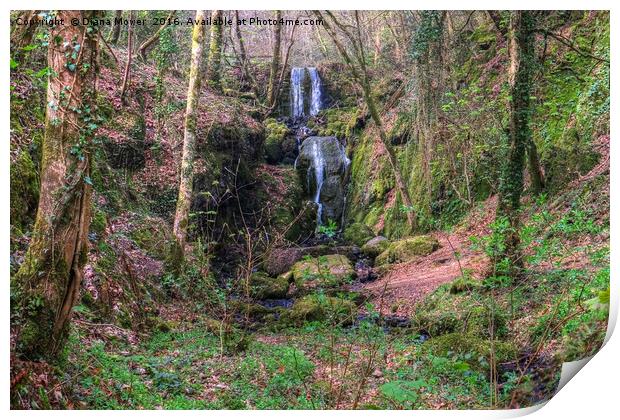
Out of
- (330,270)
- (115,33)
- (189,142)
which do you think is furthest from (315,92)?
(189,142)

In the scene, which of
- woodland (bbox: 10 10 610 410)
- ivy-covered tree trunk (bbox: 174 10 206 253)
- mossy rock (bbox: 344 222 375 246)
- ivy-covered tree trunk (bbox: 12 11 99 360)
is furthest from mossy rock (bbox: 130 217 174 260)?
mossy rock (bbox: 344 222 375 246)

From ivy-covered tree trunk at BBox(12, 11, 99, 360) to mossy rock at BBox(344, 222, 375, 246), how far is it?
28.1ft

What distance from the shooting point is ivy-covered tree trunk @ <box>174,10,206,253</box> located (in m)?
8.11

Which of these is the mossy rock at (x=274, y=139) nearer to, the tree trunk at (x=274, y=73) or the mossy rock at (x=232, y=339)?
the tree trunk at (x=274, y=73)

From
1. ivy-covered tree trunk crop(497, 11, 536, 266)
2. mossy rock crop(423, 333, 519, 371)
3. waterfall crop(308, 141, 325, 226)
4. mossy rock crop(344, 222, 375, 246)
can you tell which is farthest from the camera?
waterfall crop(308, 141, 325, 226)

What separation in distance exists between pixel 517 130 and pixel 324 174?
26.9 ft

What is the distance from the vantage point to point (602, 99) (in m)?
8.32

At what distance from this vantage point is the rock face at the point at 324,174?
1439cm

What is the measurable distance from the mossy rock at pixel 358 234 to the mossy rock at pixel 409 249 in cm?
125

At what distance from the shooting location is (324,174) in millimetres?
14805

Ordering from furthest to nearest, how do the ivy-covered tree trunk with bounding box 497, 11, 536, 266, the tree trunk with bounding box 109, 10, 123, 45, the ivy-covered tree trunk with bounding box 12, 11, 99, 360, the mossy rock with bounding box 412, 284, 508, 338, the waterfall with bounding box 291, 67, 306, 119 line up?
the waterfall with bounding box 291, 67, 306, 119
the tree trunk with bounding box 109, 10, 123, 45
the ivy-covered tree trunk with bounding box 497, 11, 536, 266
the mossy rock with bounding box 412, 284, 508, 338
the ivy-covered tree trunk with bounding box 12, 11, 99, 360

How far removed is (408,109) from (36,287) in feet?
35.5

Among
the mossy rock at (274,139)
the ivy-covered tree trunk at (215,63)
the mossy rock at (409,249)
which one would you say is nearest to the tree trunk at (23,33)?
the mossy rock at (409,249)

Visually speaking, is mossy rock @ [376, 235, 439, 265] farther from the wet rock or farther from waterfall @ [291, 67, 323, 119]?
waterfall @ [291, 67, 323, 119]
